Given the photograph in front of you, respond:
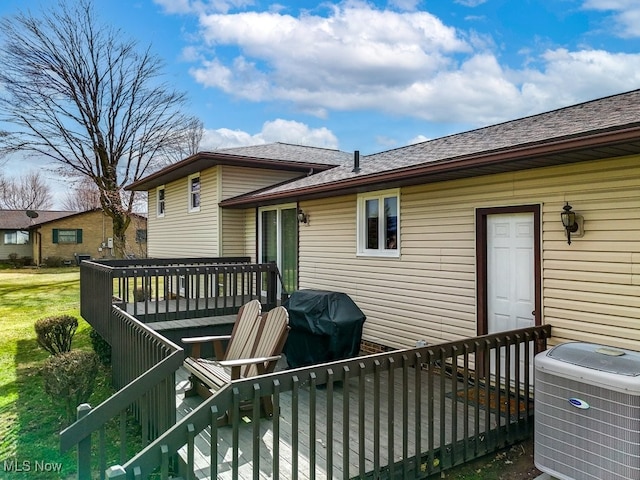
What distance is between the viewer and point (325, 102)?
21297 millimetres

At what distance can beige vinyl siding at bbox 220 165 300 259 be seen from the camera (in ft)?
35.7

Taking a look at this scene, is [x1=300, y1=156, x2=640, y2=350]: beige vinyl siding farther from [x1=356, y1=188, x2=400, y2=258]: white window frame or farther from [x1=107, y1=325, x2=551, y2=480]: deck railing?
[x1=107, y1=325, x2=551, y2=480]: deck railing

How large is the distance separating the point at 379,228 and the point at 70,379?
492 cm

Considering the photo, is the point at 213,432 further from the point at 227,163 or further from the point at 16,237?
the point at 16,237

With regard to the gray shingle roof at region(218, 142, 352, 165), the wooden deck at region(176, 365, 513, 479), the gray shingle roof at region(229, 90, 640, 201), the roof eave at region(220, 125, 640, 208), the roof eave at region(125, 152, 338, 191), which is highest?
the gray shingle roof at region(218, 142, 352, 165)

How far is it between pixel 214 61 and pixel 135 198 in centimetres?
1134

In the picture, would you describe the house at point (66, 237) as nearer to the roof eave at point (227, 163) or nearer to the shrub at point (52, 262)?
the shrub at point (52, 262)

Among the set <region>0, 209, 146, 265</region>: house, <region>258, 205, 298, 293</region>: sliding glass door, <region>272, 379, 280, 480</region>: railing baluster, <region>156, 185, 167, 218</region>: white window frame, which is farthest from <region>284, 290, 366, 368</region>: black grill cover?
<region>0, 209, 146, 265</region>: house

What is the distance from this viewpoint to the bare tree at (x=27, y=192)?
4800cm

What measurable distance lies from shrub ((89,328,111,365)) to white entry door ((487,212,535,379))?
21.5 feet

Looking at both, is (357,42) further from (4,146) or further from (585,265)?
(4,146)

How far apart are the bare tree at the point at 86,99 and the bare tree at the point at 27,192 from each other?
3014 centimetres

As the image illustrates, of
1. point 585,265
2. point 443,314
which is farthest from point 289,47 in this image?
point 585,265

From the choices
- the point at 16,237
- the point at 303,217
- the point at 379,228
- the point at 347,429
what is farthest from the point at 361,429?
the point at 16,237
